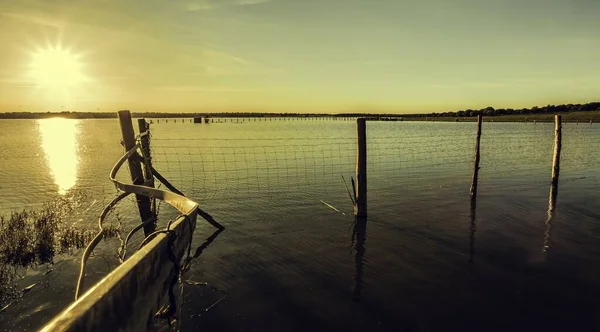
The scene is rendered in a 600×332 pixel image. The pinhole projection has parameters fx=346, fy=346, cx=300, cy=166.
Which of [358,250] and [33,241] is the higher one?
[33,241]

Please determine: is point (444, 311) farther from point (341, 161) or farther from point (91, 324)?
point (341, 161)

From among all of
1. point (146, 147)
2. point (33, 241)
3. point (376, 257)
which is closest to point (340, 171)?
point (376, 257)

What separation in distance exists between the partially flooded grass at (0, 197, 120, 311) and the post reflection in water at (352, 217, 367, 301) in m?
7.49

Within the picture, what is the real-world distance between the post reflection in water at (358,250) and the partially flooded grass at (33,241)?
24.6 feet

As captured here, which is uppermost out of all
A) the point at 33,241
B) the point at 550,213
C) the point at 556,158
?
the point at 556,158

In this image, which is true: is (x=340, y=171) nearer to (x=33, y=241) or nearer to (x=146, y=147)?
(x=146, y=147)

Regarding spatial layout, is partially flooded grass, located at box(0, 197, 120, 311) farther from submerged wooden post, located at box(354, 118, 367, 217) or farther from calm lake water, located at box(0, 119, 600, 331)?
submerged wooden post, located at box(354, 118, 367, 217)

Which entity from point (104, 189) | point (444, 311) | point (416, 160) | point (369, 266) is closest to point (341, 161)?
point (416, 160)

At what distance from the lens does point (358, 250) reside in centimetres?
1005

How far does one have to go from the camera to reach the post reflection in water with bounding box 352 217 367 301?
313 inches

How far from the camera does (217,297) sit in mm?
7562

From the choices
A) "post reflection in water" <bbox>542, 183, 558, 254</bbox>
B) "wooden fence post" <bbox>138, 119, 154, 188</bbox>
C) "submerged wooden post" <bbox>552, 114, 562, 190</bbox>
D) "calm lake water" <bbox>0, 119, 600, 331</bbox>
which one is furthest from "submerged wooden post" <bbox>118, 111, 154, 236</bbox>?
"submerged wooden post" <bbox>552, 114, 562, 190</bbox>

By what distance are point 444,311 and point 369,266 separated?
2.39 metres

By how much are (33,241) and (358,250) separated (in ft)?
32.0
